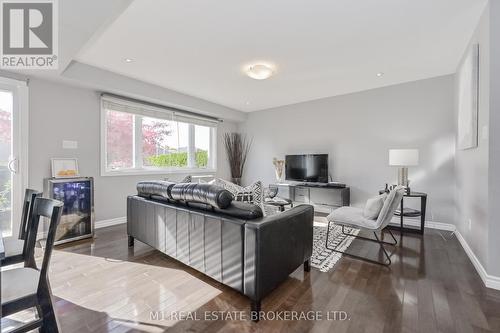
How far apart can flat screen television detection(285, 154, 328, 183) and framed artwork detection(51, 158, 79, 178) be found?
396 centimetres

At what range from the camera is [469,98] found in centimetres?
265

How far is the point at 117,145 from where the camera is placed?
414cm

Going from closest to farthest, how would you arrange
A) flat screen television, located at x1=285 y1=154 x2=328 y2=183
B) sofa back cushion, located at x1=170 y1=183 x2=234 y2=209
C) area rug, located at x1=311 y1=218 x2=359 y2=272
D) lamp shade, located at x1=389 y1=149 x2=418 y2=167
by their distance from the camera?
sofa back cushion, located at x1=170 y1=183 x2=234 y2=209 < area rug, located at x1=311 y1=218 x2=359 y2=272 < lamp shade, located at x1=389 y1=149 x2=418 y2=167 < flat screen television, located at x1=285 y1=154 x2=328 y2=183

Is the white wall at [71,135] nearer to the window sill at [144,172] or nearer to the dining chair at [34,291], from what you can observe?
the window sill at [144,172]

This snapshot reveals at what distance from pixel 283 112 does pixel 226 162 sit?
1.99 meters

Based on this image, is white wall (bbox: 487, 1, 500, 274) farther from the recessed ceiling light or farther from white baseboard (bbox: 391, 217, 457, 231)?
the recessed ceiling light

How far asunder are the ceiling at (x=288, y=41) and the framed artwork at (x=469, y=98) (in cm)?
27

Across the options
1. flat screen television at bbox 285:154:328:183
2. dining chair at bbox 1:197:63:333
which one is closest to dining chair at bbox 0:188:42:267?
dining chair at bbox 1:197:63:333

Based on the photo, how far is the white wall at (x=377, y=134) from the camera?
381cm

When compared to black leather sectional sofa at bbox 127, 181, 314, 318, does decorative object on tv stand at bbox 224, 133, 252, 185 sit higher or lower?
higher

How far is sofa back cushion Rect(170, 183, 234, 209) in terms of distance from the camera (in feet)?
6.40

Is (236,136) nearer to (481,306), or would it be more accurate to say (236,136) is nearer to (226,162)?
(226,162)

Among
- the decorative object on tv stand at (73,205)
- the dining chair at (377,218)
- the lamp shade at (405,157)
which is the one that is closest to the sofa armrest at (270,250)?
the dining chair at (377,218)

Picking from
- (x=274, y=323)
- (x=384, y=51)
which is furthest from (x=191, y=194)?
(x=384, y=51)
